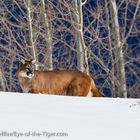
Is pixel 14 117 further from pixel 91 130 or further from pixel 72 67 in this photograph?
pixel 72 67

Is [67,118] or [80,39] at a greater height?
[67,118]

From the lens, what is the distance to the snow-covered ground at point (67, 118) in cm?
948

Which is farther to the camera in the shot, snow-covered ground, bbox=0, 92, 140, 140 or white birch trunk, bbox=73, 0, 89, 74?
white birch trunk, bbox=73, 0, 89, 74

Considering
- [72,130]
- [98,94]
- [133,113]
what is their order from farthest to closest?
[98,94]
[133,113]
[72,130]

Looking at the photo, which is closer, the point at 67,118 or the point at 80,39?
the point at 67,118

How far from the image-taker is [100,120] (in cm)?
1043

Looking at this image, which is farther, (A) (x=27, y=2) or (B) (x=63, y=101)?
(A) (x=27, y=2)

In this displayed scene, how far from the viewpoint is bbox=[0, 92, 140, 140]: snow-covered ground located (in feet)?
31.1

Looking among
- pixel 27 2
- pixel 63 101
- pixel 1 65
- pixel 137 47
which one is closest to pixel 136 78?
pixel 137 47

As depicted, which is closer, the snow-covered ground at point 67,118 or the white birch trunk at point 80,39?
the snow-covered ground at point 67,118

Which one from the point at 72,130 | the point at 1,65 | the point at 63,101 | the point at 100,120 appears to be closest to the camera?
the point at 72,130

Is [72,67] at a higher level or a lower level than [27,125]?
lower

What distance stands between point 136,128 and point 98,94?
258 inches

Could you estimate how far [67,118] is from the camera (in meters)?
10.4
